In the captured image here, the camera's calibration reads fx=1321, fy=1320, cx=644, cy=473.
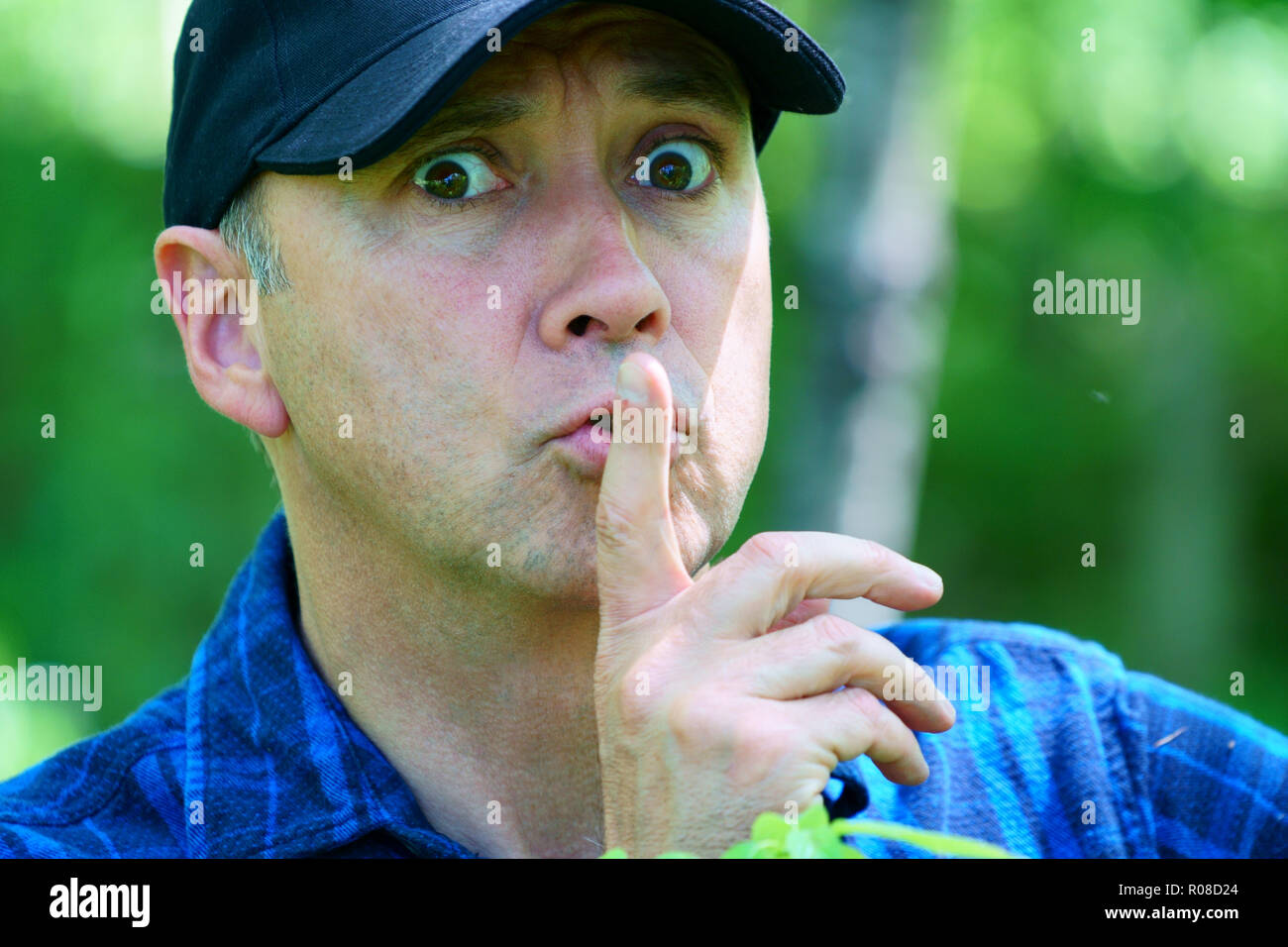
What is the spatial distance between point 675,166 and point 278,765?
50.0 inches

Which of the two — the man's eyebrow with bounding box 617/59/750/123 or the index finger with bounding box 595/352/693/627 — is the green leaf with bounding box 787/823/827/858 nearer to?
the index finger with bounding box 595/352/693/627

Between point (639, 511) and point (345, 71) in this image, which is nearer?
point (639, 511)

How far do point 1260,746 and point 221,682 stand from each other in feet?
6.50

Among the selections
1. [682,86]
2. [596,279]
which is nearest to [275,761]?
[596,279]

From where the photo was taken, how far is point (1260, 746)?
2.55 meters

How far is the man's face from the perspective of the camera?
2.16m

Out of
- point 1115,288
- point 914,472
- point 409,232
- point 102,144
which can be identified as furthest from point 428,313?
point 1115,288

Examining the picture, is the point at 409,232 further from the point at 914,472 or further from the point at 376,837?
the point at 914,472

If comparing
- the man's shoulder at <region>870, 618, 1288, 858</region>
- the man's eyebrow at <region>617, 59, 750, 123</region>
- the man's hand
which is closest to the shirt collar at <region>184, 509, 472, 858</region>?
the man's hand

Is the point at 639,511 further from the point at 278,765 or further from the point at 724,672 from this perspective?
the point at 278,765

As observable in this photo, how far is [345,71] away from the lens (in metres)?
2.16

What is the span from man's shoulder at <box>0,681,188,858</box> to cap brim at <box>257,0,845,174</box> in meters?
1.05

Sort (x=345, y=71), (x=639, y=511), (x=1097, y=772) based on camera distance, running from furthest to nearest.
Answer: (x=1097, y=772) < (x=345, y=71) < (x=639, y=511)

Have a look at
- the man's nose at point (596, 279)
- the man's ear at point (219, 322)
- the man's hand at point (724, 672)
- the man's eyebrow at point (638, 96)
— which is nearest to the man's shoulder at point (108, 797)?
the man's ear at point (219, 322)
